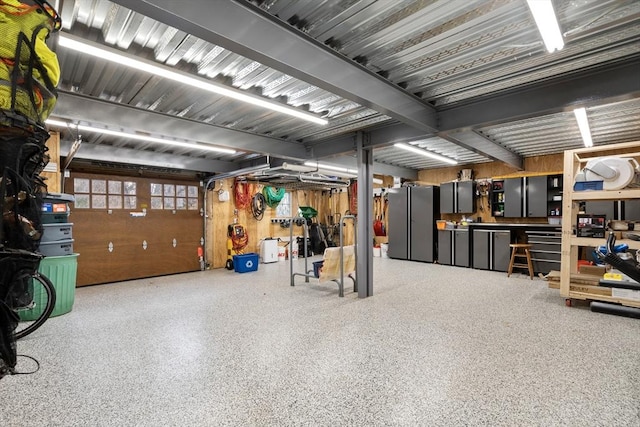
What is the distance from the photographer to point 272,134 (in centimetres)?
498

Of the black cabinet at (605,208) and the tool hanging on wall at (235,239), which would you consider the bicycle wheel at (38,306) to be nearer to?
the tool hanging on wall at (235,239)

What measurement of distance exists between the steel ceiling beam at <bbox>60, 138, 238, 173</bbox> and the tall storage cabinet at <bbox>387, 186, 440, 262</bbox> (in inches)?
180

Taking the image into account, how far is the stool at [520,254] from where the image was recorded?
6173mm

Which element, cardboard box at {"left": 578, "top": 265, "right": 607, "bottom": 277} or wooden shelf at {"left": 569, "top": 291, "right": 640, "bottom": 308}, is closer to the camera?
wooden shelf at {"left": 569, "top": 291, "right": 640, "bottom": 308}

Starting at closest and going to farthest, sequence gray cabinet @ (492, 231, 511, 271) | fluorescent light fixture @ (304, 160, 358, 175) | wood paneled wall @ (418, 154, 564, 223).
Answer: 1. fluorescent light fixture @ (304, 160, 358, 175)
2. gray cabinet @ (492, 231, 511, 271)
3. wood paneled wall @ (418, 154, 564, 223)

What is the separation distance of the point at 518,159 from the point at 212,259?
767 centimetres

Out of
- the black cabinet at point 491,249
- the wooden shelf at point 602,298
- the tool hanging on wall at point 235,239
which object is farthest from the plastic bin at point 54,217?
the black cabinet at point 491,249

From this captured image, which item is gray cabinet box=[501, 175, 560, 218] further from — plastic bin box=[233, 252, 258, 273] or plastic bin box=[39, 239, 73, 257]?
plastic bin box=[39, 239, 73, 257]

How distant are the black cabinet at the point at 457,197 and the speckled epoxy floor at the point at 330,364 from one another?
3397 mm

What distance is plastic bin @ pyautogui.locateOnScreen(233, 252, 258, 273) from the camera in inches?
281

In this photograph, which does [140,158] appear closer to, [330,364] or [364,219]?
[364,219]

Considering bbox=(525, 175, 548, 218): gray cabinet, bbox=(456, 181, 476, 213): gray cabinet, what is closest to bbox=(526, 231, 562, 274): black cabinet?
bbox=(525, 175, 548, 218): gray cabinet

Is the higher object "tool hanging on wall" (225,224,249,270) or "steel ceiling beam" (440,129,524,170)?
"steel ceiling beam" (440,129,524,170)

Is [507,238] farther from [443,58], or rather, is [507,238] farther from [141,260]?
[141,260]
